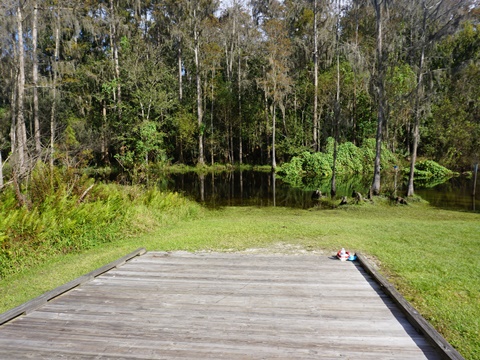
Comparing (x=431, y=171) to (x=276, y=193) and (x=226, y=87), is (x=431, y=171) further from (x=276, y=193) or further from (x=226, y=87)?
(x=226, y=87)

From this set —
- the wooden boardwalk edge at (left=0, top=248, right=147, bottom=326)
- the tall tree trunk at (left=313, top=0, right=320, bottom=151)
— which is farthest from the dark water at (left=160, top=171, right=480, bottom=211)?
the wooden boardwalk edge at (left=0, top=248, right=147, bottom=326)

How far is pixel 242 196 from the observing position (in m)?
16.8

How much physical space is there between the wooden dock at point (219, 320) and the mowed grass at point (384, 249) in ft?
2.89

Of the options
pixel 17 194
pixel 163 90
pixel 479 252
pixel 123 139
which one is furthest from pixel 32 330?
pixel 163 90

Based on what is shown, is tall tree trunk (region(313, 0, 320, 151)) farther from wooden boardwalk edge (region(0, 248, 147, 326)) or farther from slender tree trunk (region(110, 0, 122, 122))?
wooden boardwalk edge (region(0, 248, 147, 326))

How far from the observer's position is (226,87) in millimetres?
33156

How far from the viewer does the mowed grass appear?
4121 mm

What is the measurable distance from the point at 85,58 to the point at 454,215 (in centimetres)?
3466

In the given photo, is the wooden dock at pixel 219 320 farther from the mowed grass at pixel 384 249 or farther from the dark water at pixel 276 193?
the dark water at pixel 276 193

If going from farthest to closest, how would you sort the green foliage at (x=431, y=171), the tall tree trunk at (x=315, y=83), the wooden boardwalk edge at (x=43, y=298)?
the tall tree trunk at (x=315, y=83)
the green foliage at (x=431, y=171)
the wooden boardwalk edge at (x=43, y=298)

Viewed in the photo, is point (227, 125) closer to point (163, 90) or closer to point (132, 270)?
point (163, 90)

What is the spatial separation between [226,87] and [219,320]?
31869 mm

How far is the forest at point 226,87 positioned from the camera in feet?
88.5

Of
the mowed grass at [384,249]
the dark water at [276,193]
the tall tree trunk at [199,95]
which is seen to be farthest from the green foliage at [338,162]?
the mowed grass at [384,249]
